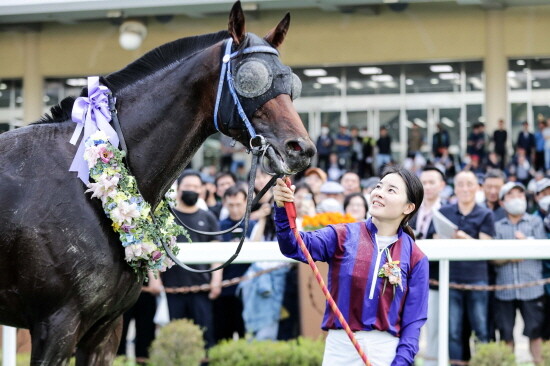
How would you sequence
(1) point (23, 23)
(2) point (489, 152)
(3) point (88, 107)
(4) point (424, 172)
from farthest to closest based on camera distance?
(1) point (23, 23) → (2) point (489, 152) → (4) point (424, 172) → (3) point (88, 107)

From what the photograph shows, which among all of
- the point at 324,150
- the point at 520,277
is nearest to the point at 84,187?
the point at 520,277

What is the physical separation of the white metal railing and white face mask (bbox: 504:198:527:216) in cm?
215

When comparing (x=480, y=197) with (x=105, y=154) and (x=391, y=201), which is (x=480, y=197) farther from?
(x=105, y=154)

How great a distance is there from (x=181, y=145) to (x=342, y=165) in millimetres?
16760

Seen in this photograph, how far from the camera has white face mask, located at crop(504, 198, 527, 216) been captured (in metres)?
6.96

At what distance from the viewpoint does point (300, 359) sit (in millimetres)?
5367

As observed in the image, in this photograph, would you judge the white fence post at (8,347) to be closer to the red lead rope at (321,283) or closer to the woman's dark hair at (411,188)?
the red lead rope at (321,283)

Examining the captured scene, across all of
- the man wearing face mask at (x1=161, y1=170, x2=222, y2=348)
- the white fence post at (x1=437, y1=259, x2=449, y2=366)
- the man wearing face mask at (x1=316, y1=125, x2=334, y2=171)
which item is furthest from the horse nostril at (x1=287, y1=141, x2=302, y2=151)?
the man wearing face mask at (x1=316, y1=125, x2=334, y2=171)

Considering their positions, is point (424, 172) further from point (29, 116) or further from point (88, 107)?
point (29, 116)

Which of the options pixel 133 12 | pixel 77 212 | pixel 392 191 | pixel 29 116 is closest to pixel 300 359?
pixel 392 191

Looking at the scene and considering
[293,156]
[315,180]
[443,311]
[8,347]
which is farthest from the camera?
[315,180]

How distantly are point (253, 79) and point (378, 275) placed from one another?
91 cm

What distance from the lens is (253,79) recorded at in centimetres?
321

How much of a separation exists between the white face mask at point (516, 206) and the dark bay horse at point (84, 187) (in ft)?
13.5
